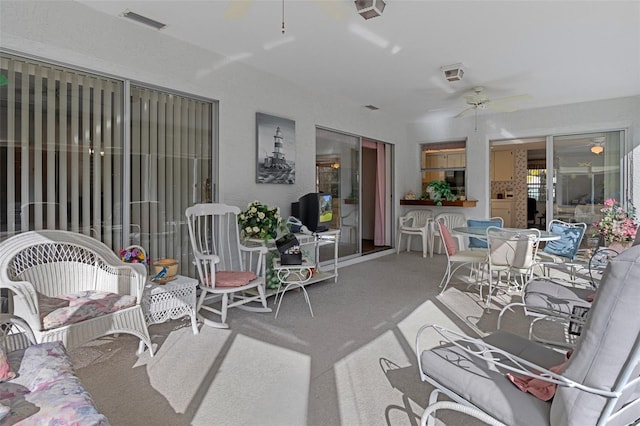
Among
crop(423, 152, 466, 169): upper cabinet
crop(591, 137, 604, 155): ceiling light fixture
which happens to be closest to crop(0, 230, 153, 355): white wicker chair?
crop(423, 152, 466, 169): upper cabinet

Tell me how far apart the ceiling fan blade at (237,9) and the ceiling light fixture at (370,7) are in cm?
85

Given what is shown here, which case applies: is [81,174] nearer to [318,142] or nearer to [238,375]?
[238,375]

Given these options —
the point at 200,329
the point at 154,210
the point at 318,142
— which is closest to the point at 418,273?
the point at 318,142

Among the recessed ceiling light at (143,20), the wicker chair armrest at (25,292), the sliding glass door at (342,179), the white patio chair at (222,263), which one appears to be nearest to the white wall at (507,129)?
the sliding glass door at (342,179)

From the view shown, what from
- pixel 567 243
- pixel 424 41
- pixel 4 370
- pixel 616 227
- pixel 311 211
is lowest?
pixel 4 370

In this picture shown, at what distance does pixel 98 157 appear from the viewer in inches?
125

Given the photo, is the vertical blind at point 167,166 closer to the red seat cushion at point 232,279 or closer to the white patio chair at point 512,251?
the red seat cushion at point 232,279

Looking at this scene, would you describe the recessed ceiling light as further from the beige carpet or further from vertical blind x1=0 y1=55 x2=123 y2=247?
the beige carpet

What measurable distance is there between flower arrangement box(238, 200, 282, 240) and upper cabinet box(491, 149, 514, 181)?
796 centimetres

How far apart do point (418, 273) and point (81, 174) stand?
174 inches

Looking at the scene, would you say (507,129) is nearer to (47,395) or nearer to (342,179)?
(342,179)

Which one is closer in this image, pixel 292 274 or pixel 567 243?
pixel 292 274

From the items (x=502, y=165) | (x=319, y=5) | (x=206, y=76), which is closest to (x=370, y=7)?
(x=319, y=5)

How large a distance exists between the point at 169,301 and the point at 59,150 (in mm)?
1492
